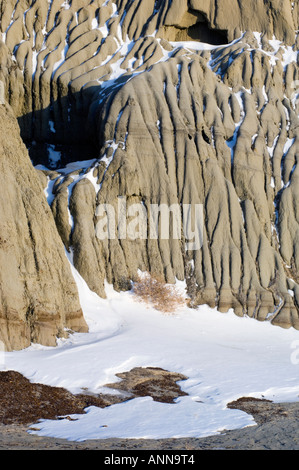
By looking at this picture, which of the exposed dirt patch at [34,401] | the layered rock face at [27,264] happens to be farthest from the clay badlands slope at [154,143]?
the exposed dirt patch at [34,401]

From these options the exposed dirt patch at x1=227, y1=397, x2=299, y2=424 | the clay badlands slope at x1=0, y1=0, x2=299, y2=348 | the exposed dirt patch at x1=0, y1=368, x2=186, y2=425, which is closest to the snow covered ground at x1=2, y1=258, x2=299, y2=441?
the exposed dirt patch at x1=227, y1=397, x2=299, y2=424

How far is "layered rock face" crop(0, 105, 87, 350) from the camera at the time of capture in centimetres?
1923

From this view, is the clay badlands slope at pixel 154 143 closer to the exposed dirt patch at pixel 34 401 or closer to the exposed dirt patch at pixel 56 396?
the exposed dirt patch at pixel 34 401

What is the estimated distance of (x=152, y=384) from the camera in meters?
16.6

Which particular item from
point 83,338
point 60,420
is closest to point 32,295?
point 83,338

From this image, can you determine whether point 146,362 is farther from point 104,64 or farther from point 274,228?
point 104,64

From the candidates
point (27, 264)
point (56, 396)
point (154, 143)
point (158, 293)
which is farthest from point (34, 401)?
point (154, 143)

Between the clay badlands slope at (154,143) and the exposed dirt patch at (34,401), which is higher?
the clay badlands slope at (154,143)

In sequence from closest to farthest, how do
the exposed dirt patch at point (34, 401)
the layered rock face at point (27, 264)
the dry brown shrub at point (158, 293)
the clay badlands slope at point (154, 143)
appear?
the exposed dirt patch at point (34, 401) < the layered rock face at point (27, 264) < the clay badlands slope at point (154, 143) < the dry brown shrub at point (158, 293)

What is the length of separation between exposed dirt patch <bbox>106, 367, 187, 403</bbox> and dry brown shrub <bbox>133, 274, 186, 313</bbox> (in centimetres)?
868

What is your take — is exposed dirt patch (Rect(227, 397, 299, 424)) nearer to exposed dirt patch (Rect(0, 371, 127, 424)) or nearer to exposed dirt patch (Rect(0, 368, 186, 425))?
exposed dirt patch (Rect(0, 368, 186, 425))

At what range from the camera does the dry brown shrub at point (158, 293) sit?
88.8ft

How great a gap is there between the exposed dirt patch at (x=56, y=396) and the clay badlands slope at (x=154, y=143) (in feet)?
14.1

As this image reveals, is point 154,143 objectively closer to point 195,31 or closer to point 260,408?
point 195,31
